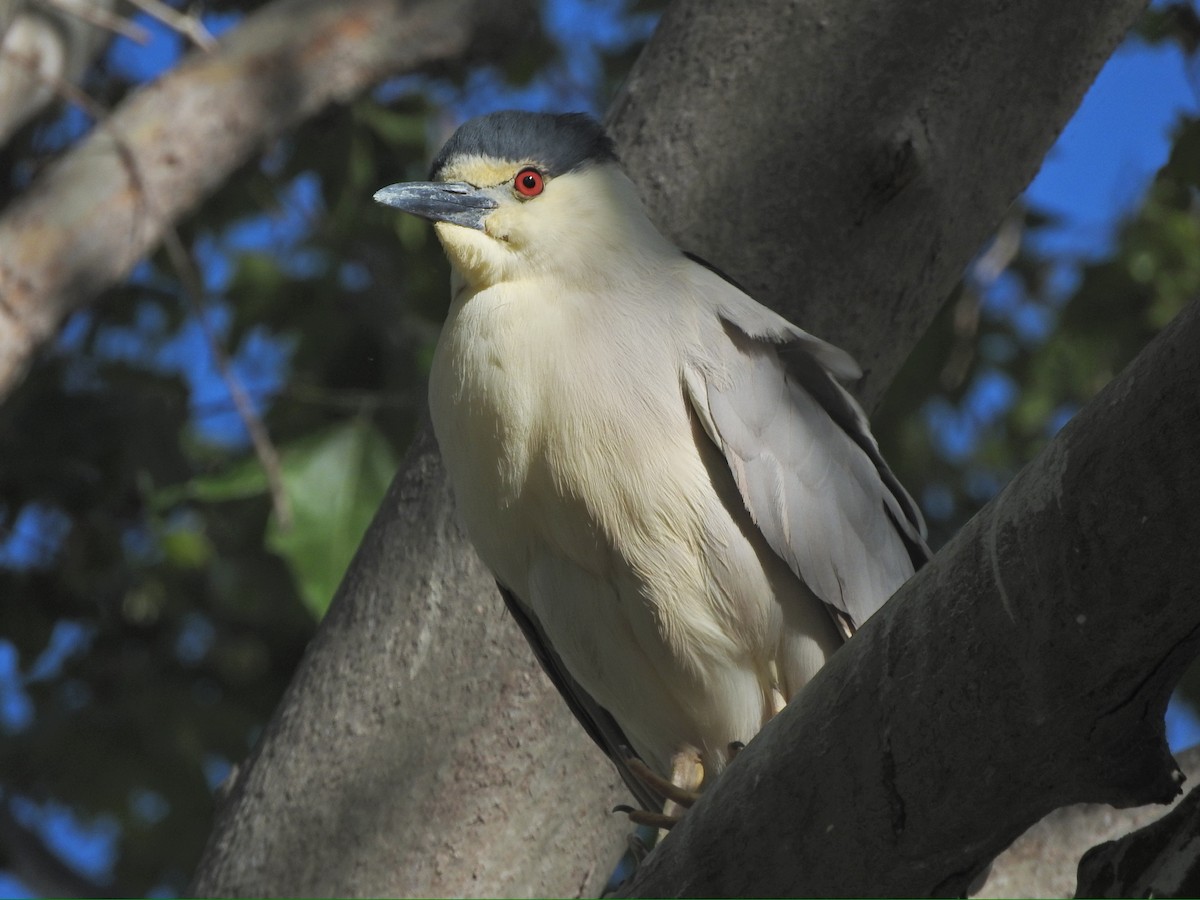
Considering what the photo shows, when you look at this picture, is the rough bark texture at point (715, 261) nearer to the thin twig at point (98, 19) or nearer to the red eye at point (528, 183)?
the red eye at point (528, 183)

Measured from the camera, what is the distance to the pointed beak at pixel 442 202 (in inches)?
122

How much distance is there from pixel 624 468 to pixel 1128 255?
2.72 meters

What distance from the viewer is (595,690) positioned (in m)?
3.04

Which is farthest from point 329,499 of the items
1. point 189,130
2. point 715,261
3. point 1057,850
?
point 1057,850

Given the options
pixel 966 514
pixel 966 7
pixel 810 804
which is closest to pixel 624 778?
pixel 810 804

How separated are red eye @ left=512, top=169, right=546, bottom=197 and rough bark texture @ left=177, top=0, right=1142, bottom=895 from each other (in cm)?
30

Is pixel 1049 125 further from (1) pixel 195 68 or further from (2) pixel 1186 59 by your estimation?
(1) pixel 195 68

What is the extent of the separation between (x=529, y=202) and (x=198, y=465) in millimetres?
2747

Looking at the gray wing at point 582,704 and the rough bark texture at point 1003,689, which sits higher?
the rough bark texture at point 1003,689

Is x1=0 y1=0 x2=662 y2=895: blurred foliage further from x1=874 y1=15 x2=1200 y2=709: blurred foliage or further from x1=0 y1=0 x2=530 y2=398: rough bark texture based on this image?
x1=874 y1=15 x2=1200 y2=709: blurred foliage

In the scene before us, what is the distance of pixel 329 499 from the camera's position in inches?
161

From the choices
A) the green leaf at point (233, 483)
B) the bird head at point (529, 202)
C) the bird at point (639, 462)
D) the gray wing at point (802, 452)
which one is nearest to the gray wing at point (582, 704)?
the bird at point (639, 462)

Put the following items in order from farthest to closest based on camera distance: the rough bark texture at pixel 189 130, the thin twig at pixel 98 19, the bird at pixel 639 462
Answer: the rough bark texture at pixel 189 130 → the thin twig at pixel 98 19 → the bird at pixel 639 462

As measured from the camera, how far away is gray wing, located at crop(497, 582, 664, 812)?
3.05m
